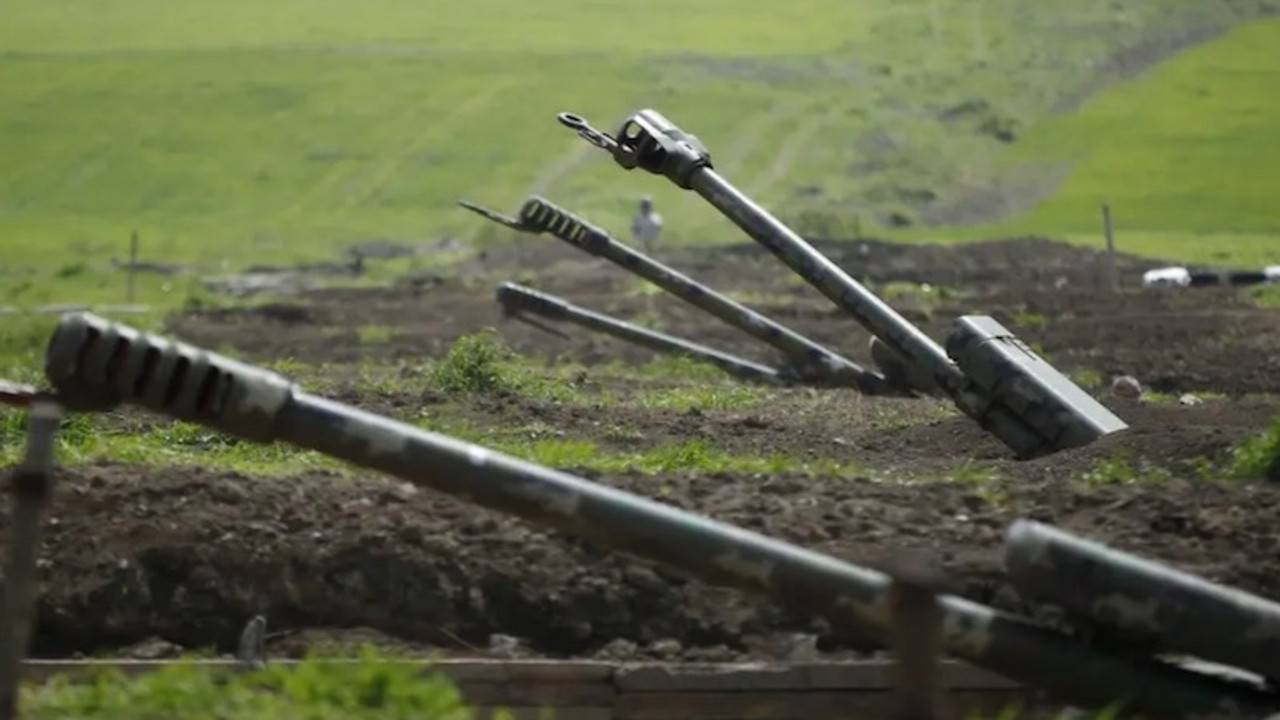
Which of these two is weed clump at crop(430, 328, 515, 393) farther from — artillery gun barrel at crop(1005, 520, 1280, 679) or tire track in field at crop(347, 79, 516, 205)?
tire track in field at crop(347, 79, 516, 205)

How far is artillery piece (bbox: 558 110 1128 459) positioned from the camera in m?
15.9

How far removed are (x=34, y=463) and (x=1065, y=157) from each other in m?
60.1

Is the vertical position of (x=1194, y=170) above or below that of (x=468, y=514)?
below

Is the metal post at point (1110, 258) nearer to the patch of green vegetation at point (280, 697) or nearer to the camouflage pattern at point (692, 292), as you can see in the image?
the camouflage pattern at point (692, 292)

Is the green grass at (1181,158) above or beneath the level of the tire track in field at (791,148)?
above

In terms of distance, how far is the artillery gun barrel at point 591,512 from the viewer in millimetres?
8609

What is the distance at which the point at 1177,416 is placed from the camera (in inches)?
676

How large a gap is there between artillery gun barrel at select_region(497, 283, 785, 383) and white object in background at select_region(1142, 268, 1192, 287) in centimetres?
1455

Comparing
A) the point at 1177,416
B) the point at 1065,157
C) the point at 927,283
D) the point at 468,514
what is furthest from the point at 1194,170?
the point at 468,514

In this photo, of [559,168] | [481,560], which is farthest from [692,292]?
[559,168]

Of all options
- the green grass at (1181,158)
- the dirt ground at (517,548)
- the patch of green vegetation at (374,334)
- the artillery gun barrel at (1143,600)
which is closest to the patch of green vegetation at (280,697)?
the artillery gun barrel at (1143,600)

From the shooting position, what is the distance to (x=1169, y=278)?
37938 millimetres

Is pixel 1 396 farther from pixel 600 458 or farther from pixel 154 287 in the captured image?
pixel 154 287

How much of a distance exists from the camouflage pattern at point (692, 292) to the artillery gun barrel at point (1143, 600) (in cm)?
1170
